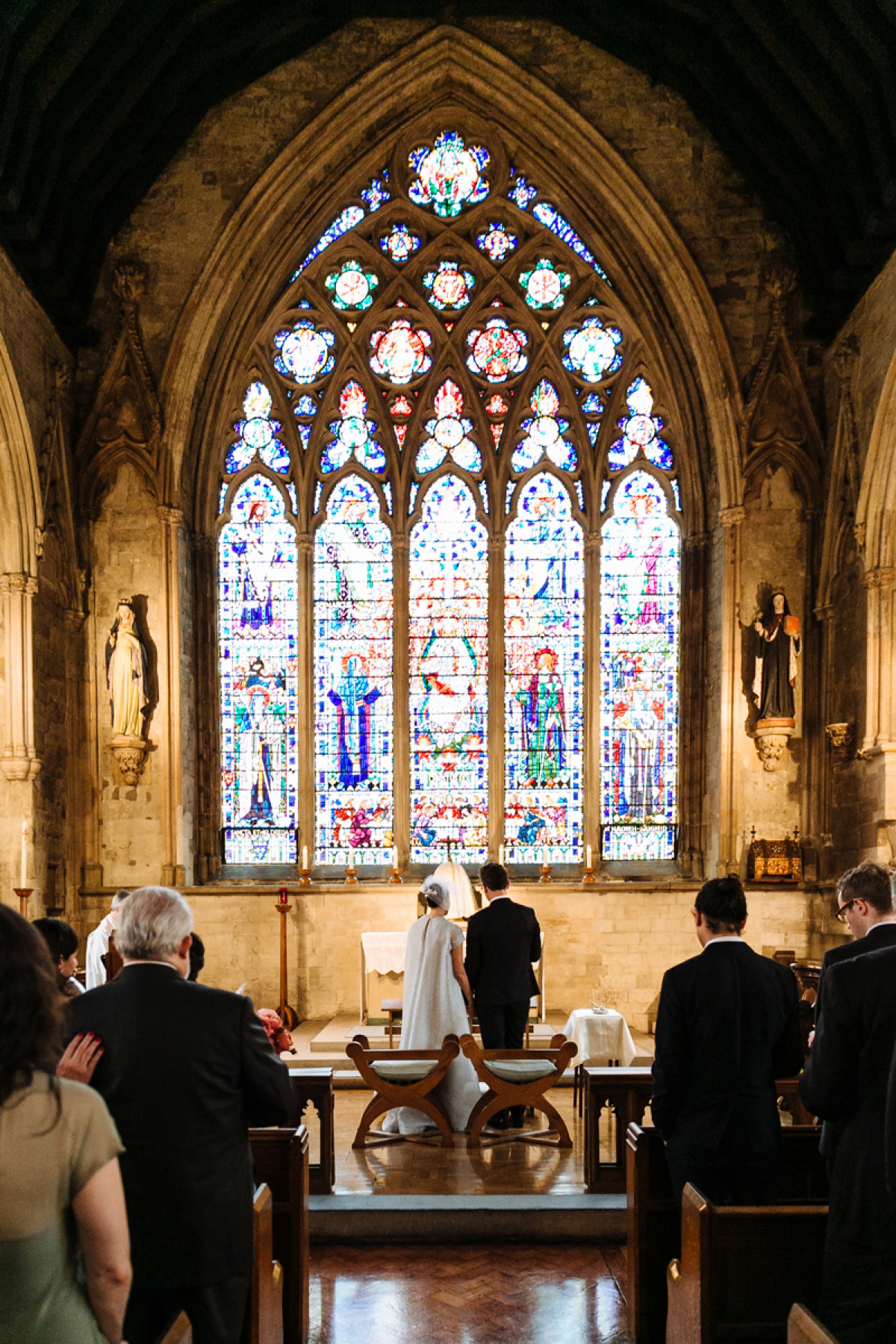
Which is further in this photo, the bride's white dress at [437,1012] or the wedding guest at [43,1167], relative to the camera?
the bride's white dress at [437,1012]

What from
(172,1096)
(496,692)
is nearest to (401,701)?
(496,692)

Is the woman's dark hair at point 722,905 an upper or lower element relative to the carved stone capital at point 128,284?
lower

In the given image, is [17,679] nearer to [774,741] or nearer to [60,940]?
[60,940]

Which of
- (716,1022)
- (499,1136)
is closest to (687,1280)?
(716,1022)

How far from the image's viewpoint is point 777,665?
10.7m

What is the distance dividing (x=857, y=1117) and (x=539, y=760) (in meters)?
8.86

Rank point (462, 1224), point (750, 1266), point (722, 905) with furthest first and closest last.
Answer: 1. point (462, 1224)
2. point (722, 905)
3. point (750, 1266)

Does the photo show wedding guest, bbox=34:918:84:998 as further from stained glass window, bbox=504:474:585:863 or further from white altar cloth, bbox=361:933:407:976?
stained glass window, bbox=504:474:585:863

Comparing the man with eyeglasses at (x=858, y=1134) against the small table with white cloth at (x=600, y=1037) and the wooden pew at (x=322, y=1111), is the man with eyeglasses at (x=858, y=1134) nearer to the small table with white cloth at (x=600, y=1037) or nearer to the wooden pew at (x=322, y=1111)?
the wooden pew at (x=322, y=1111)

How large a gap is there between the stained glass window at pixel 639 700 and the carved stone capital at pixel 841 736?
1.74 metres

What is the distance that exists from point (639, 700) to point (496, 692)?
1397 millimetres

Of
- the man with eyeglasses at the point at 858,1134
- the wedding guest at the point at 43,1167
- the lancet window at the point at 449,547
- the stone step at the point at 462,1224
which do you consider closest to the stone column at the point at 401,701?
the lancet window at the point at 449,547

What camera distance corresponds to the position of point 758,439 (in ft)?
36.2

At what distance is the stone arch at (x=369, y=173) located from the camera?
1116 centimetres
